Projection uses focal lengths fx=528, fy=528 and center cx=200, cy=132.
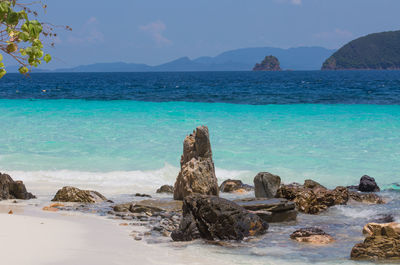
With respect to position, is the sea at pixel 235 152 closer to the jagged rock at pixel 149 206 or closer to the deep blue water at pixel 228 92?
the jagged rock at pixel 149 206

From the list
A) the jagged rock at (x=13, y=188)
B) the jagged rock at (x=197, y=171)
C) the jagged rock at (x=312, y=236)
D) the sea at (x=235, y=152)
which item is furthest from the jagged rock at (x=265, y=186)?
the jagged rock at (x=13, y=188)

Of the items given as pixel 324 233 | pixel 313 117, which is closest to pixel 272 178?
pixel 324 233

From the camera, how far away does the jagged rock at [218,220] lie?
7.59m

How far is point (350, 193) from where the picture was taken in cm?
1127

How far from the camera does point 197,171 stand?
10.4 meters

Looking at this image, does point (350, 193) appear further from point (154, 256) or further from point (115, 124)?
point (115, 124)

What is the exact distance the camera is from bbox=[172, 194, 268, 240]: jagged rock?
7594 millimetres

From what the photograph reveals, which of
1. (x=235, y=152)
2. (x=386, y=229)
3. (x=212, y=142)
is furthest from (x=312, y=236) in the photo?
(x=212, y=142)

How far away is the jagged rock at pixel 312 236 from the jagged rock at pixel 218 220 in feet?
1.87

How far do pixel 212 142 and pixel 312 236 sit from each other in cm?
1290

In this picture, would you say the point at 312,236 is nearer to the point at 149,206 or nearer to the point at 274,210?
the point at 274,210

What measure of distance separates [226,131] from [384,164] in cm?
880

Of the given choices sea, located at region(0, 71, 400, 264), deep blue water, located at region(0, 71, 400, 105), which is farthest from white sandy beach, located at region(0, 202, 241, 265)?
deep blue water, located at region(0, 71, 400, 105)

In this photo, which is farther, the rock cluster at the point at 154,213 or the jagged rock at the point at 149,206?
the jagged rock at the point at 149,206
